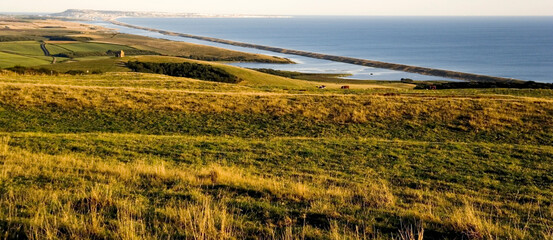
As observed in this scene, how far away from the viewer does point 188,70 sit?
70.8 metres

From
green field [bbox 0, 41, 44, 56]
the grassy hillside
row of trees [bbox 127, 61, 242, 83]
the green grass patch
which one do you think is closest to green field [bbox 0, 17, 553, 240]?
the grassy hillside

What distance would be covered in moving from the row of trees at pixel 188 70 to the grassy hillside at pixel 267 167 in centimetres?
3793

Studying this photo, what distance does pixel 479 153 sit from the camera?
17.0 meters

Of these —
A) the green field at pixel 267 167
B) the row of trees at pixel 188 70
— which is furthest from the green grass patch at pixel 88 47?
the green field at pixel 267 167

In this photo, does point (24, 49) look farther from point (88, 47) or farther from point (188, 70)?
point (188, 70)

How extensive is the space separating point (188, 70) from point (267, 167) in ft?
196

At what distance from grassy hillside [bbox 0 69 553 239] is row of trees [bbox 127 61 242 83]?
37.9m

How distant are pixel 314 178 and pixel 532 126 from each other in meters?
18.3

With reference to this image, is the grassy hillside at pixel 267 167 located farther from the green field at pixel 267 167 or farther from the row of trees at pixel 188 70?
the row of trees at pixel 188 70

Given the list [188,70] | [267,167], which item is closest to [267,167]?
[267,167]

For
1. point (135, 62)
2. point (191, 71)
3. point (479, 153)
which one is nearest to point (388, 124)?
point (479, 153)

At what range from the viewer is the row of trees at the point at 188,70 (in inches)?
2662

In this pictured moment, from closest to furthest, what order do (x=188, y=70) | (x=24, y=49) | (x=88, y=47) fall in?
(x=188, y=70)
(x=24, y=49)
(x=88, y=47)

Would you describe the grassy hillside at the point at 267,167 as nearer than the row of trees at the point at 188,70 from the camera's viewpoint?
Yes
